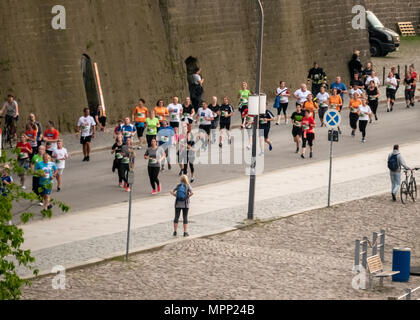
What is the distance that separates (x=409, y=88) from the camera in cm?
4444

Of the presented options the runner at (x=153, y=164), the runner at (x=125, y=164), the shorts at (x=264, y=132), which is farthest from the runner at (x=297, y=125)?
the runner at (x=125, y=164)

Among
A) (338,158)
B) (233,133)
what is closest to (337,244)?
(338,158)

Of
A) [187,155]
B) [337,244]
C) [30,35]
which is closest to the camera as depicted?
[337,244]

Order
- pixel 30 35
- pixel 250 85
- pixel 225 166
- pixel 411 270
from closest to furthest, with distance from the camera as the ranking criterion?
pixel 411 270 < pixel 225 166 < pixel 30 35 < pixel 250 85

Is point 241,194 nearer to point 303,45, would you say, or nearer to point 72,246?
point 72,246

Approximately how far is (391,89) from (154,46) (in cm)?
938

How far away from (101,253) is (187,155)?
29.8ft

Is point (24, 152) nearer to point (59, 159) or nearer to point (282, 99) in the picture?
point (59, 159)

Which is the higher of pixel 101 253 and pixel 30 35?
pixel 30 35

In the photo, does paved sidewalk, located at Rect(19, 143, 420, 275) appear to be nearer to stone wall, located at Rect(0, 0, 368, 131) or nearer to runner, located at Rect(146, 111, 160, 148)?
runner, located at Rect(146, 111, 160, 148)

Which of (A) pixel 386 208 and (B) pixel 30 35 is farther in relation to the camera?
(B) pixel 30 35

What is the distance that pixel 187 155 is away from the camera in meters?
31.5

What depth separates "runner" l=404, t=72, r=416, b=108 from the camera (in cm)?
4394

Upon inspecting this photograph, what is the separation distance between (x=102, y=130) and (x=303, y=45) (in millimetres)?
13266
